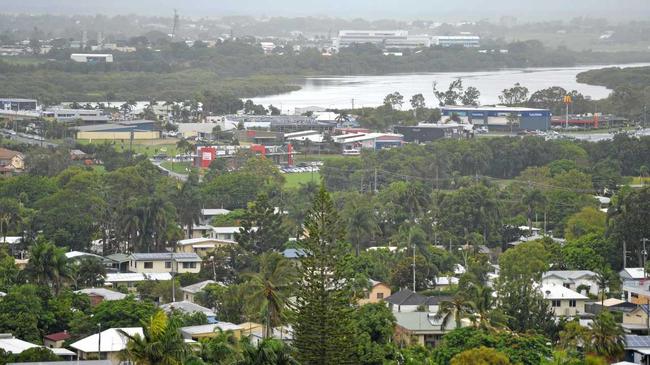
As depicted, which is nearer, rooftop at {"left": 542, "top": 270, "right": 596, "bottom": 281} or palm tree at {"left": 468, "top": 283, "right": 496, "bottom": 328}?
palm tree at {"left": 468, "top": 283, "right": 496, "bottom": 328}

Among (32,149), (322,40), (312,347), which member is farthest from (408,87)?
(312,347)

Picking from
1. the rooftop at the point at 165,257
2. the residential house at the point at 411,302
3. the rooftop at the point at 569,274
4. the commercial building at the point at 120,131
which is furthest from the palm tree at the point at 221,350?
the commercial building at the point at 120,131

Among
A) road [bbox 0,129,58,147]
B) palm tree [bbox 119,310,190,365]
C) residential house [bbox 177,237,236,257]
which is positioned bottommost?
road [bbox 0,129,58,147]

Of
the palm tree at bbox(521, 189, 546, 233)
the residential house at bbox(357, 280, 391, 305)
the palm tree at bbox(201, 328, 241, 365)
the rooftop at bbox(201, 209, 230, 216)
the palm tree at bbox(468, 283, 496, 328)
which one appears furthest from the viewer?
the rooftop at bbox(201, 209, 230, 216)

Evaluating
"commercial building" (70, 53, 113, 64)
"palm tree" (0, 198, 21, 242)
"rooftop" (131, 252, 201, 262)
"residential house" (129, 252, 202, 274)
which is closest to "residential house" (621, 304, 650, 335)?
"residential house" (129, 252, 202, 274)

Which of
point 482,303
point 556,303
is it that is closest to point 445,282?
point 556,303

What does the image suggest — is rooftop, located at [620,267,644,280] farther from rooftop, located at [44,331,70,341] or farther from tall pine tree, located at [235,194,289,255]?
rooftop, located at [44,331,70,341]

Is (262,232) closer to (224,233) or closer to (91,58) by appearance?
(224,233)
